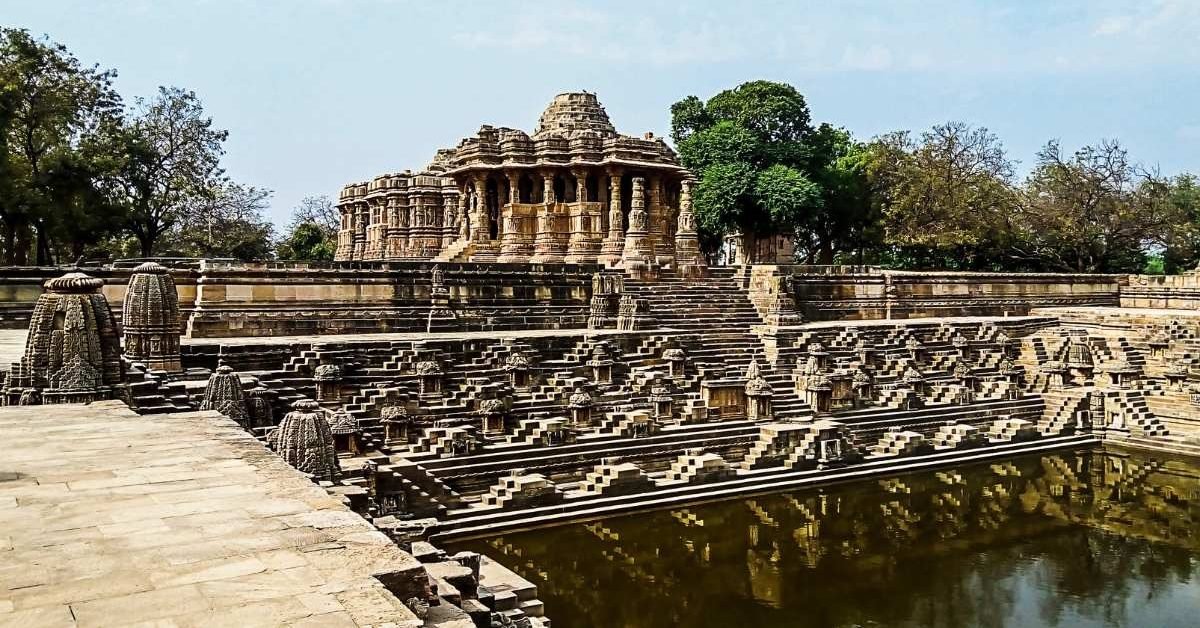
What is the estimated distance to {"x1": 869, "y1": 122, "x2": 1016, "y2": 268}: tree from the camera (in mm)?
36969

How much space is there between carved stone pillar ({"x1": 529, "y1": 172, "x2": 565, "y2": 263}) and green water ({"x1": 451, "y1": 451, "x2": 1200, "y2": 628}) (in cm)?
1444

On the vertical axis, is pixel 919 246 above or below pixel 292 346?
above

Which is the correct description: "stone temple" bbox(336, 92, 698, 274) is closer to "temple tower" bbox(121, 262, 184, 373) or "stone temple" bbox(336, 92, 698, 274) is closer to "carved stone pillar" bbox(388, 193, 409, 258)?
"carved stone pillar" bbox(388, 193, 409, 258)

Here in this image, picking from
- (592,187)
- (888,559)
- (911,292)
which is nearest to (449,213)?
(592,187)

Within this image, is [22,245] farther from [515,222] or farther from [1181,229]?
[1181,229]

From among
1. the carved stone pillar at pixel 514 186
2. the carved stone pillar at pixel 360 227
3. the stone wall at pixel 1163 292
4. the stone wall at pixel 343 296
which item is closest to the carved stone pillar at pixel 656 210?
the carved stone pillar at pixel 514 186

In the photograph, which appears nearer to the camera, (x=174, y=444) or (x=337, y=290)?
(x=174, y=444)

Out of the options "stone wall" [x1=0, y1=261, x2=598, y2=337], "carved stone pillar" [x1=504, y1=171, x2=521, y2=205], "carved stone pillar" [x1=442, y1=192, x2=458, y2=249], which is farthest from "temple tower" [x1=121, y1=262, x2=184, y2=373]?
"carved stone pillar" [x1=442, y1=192, x2=458, y2=249]

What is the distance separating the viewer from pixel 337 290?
19734mm

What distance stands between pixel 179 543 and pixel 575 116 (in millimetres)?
26151

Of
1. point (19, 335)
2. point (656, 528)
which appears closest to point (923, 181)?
point (656, 528)

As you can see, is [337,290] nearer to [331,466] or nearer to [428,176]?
[331,466]

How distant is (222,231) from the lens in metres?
39.6

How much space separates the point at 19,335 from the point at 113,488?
512 inches
